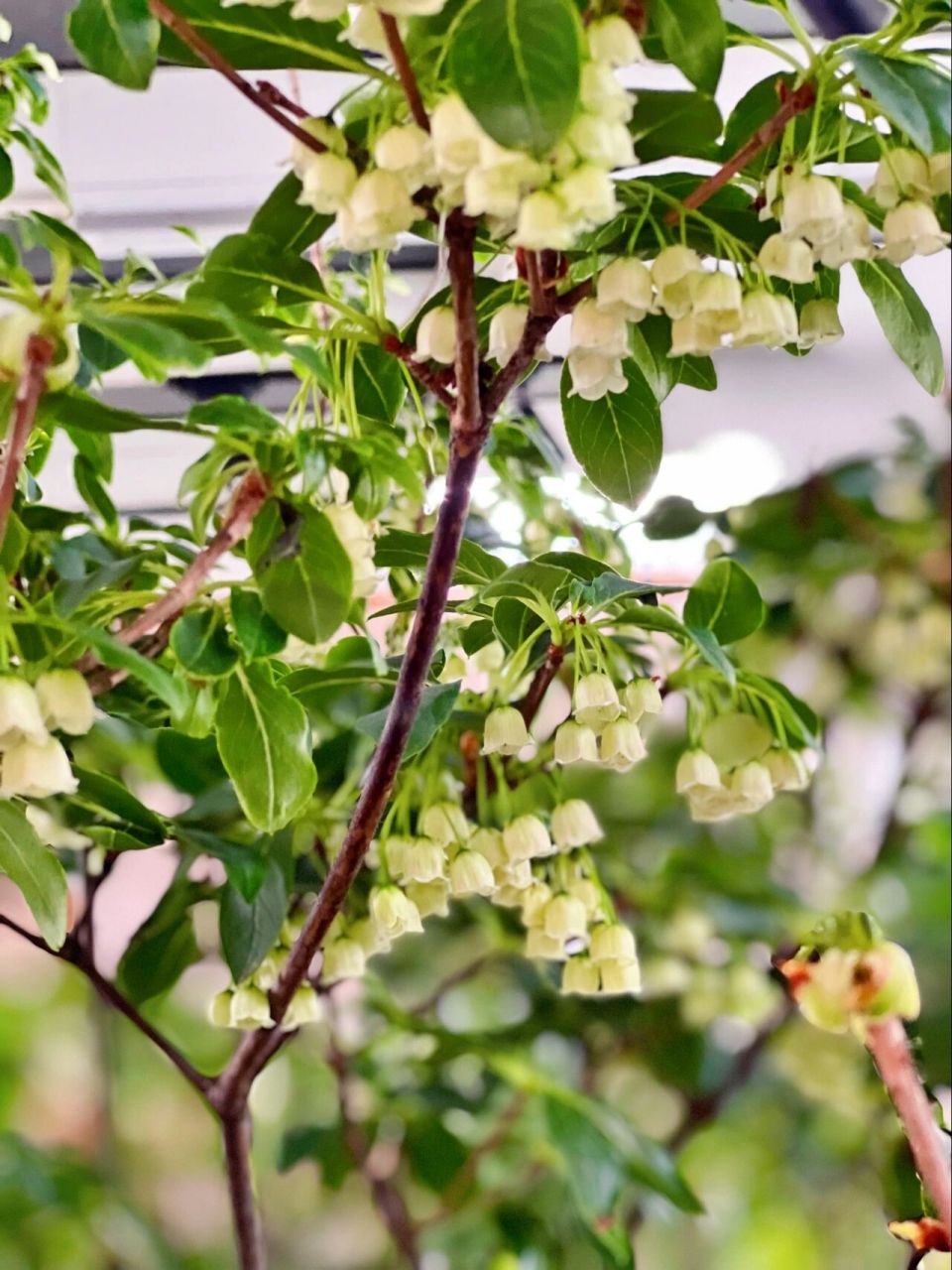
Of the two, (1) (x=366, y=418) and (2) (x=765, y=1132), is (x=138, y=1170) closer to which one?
(2) (x=765, y=1132)

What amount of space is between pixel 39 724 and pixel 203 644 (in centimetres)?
6

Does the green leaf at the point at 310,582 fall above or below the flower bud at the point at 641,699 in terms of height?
above

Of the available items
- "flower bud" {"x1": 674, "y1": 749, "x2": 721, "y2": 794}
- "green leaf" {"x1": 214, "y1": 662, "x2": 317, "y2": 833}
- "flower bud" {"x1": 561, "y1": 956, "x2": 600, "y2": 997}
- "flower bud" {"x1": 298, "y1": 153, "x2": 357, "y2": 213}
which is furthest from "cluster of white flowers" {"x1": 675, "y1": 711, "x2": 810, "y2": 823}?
"flower bud" {"x1": 298, "y1": 153, "x2": 357, "y2": 213}

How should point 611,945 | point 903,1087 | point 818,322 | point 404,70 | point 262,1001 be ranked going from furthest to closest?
point 611,945 → point 262,1001 → point 818,322 → point 404,70 → point 903,1087

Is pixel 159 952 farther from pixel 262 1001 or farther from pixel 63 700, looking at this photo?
pixel 63 700

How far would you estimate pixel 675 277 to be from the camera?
335 millimetres

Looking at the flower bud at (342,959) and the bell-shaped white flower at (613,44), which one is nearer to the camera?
the bell-shaped white flower at (613,44)

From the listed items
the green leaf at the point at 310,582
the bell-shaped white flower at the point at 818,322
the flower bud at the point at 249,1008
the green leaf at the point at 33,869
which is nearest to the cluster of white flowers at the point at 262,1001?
the flower bud at the point at 249,1008

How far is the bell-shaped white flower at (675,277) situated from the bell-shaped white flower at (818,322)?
6 cm

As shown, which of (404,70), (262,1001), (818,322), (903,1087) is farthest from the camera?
(262,1001)

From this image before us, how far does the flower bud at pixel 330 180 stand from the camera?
0.31 m

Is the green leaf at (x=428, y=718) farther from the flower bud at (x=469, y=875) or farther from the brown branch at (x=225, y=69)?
the brown branch at (x=225, y=69)

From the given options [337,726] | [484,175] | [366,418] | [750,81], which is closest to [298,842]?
[337,726]

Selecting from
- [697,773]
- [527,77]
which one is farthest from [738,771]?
[527,77]
